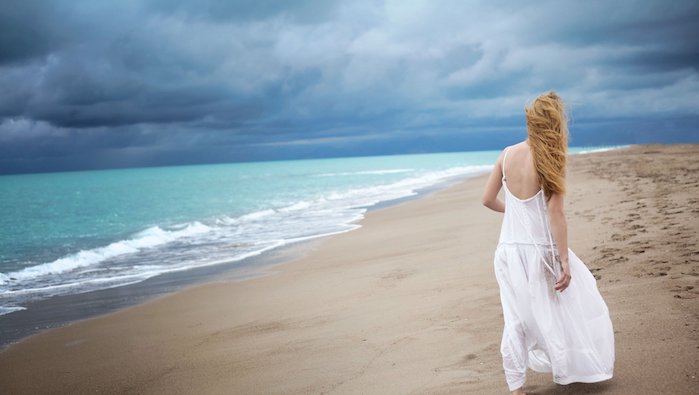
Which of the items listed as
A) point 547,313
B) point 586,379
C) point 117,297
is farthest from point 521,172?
point 117,297

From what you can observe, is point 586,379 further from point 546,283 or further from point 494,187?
point 494,187

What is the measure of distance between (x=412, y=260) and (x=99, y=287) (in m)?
6.64

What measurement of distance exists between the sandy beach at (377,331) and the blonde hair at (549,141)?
5.16 ft

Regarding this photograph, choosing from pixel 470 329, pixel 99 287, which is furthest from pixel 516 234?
pixel 99 287

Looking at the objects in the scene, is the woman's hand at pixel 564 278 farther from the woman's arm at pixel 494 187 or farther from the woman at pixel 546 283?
the woman's arm at pixel 494 187

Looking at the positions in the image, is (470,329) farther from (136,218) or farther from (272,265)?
(136,218)

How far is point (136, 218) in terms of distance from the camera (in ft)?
97.9

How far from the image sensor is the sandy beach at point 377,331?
14.6 ft

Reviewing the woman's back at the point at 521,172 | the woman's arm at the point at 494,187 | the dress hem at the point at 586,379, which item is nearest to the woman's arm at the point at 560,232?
the woman's back at the point at 521,172

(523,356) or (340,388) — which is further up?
(523,356)

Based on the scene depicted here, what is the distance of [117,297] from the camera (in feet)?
32.4

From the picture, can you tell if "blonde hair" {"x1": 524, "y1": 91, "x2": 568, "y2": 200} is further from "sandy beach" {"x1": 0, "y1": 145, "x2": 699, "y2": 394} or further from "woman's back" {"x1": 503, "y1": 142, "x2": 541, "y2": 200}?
"sandy beach" {"x1": 0, "y1": 145, "x2": 699, "y2": 394}

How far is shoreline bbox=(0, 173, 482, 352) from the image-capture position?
821 centimetres

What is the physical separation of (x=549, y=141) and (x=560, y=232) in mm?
635
